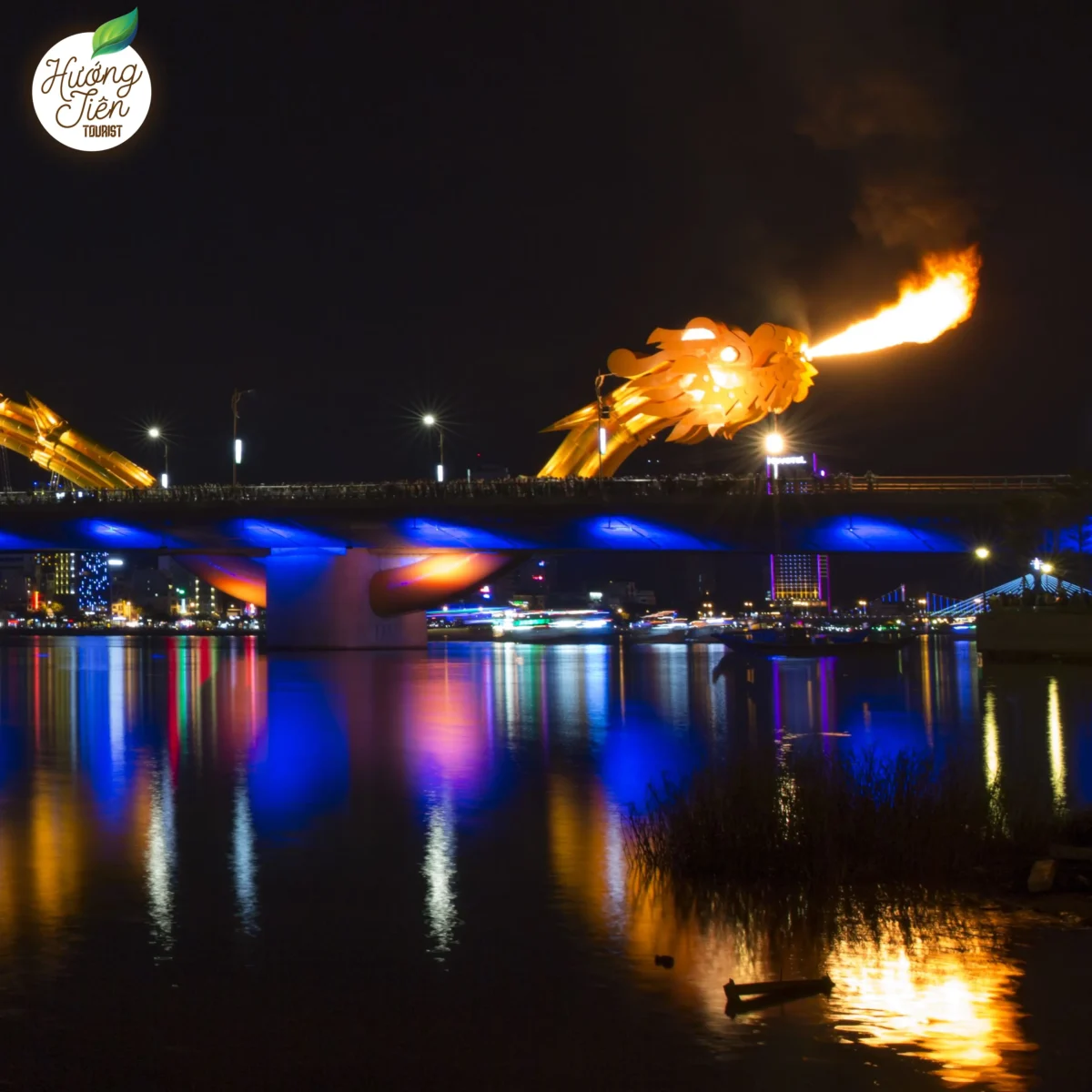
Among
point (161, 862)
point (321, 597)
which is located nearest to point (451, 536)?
point (321, 597)

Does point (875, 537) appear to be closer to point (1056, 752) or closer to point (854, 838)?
point (1056, 752)

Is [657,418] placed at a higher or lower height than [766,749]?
higher

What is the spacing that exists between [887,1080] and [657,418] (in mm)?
83370

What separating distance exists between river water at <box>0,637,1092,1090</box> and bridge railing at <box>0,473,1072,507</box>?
4881cm

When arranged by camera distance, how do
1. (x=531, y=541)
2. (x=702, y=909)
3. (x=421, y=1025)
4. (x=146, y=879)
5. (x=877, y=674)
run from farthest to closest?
(x=531, y=541) → (x=877, y=674) → (x=146, y=879) → (x=702, y=909) → (x=421, y=1025)

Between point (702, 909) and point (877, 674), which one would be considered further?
point (877, 674)

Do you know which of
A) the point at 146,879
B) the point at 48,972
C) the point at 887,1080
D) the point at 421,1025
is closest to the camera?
the point at 887,1080

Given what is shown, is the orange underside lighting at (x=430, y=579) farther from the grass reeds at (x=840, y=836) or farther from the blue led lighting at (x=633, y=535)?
the grass reeds at (x=840, y=836)

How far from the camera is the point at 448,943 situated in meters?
14.2

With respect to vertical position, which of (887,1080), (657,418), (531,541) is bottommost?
(887,1080)

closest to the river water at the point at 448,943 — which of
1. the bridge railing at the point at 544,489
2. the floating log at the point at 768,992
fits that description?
the floating log at the point at 768,992

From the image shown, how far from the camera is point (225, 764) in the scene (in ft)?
97.7

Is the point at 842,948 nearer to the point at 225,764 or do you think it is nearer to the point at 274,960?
the point at 274,960

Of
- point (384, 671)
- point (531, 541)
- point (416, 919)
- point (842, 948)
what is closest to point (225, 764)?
point (416, 919)
